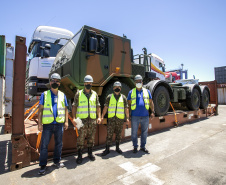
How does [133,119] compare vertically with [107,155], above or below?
above

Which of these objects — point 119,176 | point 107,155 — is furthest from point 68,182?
point 107,155

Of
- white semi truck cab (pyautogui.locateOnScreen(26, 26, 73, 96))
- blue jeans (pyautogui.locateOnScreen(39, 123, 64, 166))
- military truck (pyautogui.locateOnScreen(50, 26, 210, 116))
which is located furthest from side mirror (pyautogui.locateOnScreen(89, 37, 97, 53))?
white semi truck cab (pyautogui.locateOnScreen(26, 26, 73, 96))

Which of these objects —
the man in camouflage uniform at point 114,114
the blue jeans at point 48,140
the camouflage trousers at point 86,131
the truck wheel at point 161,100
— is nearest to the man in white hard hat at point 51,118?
the blue jeans at point 48,140

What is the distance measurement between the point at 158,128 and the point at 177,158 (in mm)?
2139

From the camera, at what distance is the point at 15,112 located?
256 cm

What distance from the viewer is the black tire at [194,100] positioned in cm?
692

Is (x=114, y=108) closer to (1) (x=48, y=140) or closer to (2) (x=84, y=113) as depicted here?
(2) (x=84, y=113)

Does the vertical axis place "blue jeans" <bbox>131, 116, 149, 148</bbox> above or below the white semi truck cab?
below

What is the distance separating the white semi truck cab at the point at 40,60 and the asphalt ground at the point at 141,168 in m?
3.19

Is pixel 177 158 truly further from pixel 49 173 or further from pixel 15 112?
pixel 15 112

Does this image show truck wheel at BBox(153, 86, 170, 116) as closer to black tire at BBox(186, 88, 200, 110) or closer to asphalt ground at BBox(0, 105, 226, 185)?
asphalt ground at BBox(0, 105, 226, 185)

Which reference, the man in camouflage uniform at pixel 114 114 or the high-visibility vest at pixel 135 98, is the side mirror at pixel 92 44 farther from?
the high-visibility vest at pixel 135 98

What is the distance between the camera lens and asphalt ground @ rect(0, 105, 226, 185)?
2215 millimetres

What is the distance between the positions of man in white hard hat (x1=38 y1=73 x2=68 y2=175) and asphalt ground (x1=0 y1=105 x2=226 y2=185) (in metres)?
0.23
